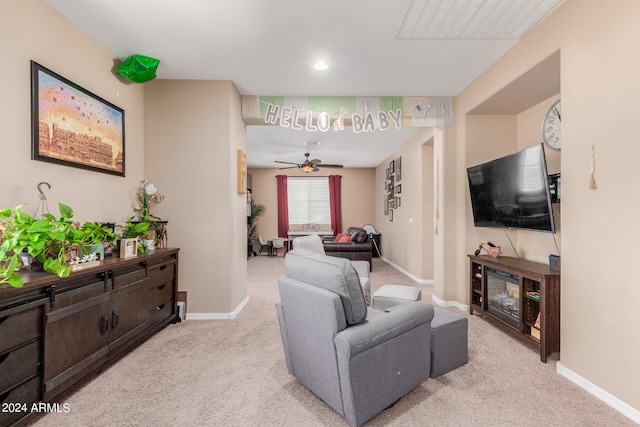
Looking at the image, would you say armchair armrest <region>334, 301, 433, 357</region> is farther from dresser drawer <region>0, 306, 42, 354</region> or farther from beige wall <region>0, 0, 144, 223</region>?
beige wall <region>0, 0, 144, 223</region>

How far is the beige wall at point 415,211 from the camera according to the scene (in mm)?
5145

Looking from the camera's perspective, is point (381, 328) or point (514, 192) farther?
point (514, 192)

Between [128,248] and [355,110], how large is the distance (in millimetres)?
2954

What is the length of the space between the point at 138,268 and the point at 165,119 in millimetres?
1748

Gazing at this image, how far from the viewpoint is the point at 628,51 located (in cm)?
176

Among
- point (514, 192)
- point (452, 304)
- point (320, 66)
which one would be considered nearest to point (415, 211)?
point (452, 304)

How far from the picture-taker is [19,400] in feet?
5.23

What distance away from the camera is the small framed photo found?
8.45ft

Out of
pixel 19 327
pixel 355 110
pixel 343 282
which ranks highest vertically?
pixel 355 110

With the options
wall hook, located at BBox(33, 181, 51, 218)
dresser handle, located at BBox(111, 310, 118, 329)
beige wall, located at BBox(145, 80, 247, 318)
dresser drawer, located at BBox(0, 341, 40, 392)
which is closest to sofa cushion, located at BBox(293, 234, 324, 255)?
beige wall, located at BBox(145, 80, 247, 318)

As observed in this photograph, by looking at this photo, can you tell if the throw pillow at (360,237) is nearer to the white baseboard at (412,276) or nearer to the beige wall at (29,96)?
the white baseboard at (412,276)

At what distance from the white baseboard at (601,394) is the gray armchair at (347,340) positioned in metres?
1.09

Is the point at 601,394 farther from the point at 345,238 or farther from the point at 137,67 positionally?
the point at 345,238

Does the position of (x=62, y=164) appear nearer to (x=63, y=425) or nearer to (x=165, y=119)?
(x=165, y=119)
